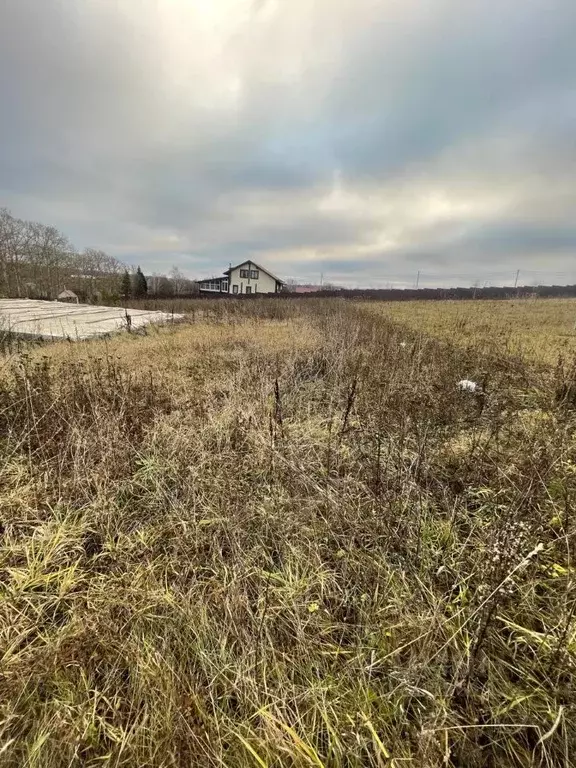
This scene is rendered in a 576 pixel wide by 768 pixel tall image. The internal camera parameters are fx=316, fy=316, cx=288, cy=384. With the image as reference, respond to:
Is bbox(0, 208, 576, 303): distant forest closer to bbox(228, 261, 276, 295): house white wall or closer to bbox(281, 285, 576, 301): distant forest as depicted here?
bbox(281, 285, 576, 301): distant forest

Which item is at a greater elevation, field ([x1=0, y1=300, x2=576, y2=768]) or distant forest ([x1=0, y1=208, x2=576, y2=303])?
distant forest ([x1=0, y1=208, x2=576, y2=303])

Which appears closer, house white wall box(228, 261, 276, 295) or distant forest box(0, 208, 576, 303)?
distant forest box(0, 208, 576, 303)

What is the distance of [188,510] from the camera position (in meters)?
2.37

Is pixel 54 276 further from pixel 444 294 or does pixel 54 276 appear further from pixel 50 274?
pixel 444 294

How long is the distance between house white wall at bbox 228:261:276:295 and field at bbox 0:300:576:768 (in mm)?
54448

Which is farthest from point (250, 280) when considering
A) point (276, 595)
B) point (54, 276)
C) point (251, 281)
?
point (276, 595)

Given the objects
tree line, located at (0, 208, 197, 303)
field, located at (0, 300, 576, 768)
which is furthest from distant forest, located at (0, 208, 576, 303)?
field, located at (0, 300, 576, 768)

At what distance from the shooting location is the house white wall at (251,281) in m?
54.6

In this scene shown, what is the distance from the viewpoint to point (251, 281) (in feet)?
181

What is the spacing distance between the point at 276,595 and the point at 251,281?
57.2 m

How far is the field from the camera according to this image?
1196 millimetres

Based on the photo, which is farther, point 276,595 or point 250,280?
point 250,280

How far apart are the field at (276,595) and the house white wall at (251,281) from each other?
54448mm

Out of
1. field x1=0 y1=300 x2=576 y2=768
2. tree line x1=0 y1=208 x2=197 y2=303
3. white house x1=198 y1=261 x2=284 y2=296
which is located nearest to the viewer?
field x1=0 y1=300 x2=576 y2=768
